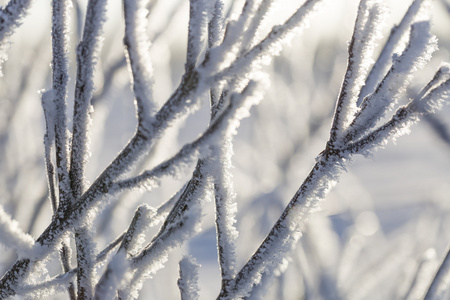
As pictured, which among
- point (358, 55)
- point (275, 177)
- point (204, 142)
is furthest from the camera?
point (275, 177)

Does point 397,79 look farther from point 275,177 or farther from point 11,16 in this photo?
→ point 275,177

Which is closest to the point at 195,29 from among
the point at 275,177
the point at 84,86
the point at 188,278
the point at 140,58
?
the point at 140,58

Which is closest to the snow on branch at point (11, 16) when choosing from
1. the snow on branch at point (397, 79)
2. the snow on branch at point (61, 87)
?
the snow on branch at point (61, 87)

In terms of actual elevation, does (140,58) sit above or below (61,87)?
above

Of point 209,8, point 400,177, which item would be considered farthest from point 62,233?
point 400,177

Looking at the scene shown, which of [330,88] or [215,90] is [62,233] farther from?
[330,88]

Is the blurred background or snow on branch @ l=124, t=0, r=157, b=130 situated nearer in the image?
snow on branch @ l=124, t=0, r=157, b=130

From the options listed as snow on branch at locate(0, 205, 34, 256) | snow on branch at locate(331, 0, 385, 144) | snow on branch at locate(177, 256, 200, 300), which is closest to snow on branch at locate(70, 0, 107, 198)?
snow on branch at locate(0, 205, 34, 256)

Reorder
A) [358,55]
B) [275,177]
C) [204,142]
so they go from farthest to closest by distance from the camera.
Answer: [275,177] → [358,55] → [204,142]

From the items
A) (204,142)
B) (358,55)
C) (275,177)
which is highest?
(358,55)

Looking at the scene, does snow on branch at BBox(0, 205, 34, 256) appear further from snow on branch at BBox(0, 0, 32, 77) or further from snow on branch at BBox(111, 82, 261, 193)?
snow on branch at BBox(0, 0, 32, 77)

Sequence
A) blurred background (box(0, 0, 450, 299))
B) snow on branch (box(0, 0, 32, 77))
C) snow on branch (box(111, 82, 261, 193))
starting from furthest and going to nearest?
blurred background (box(0, 0, 450, 299)) → snow on branch (box(0, 0, 32, 77)) → snow on branch (box(111, 82, 261, 193))

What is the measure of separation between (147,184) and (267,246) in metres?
0.28

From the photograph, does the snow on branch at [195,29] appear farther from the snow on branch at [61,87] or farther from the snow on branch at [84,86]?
the snow on branch at [61,87]
